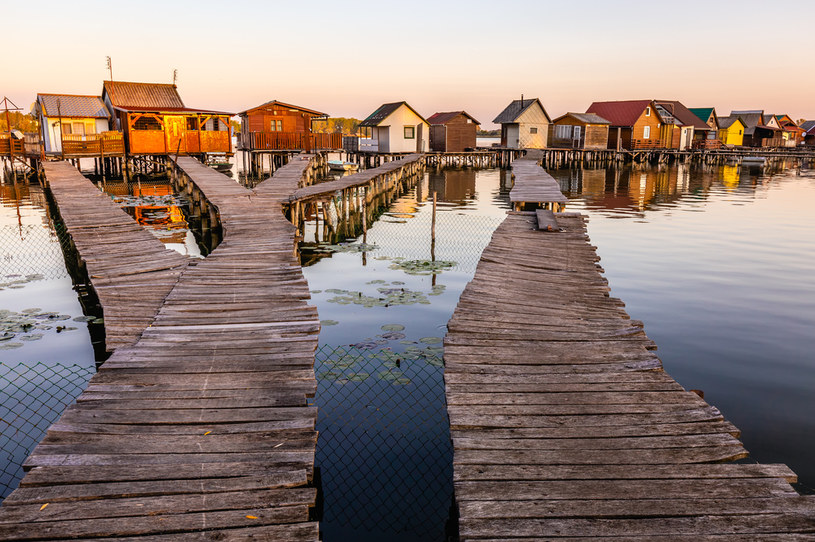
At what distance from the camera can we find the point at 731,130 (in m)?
88.1

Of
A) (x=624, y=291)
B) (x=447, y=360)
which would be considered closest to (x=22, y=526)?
(x=447, y=360)

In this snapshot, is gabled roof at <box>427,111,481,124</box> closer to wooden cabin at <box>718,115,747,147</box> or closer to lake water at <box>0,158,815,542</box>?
lake water at <box>0,158,815,542</box>

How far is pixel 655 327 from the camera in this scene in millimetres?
12023

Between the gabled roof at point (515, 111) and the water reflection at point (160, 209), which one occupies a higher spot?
the gabled roof at point (515, 111)

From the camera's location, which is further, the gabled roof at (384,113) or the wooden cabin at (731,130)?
the wooden cabin at (731,130)

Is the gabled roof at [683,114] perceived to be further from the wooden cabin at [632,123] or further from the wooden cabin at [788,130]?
the wooden cabin at [788,130]

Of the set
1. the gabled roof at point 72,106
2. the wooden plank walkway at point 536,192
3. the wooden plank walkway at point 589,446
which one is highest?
the gabled roof at point 72,106

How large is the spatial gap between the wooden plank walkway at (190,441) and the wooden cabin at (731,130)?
95.3 m

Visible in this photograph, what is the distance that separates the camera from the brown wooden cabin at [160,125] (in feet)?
126

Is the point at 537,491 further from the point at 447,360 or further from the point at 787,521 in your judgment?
the point at 447,360

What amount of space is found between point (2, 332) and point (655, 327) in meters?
12.7

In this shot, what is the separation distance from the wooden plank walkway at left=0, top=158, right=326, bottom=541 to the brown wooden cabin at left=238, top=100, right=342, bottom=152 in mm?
38636

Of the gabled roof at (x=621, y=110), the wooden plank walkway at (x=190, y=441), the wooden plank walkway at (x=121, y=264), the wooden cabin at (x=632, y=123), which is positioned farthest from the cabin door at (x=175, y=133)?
the gabled roof at (x=621, y=110)

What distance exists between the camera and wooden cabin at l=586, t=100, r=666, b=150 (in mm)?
66812
